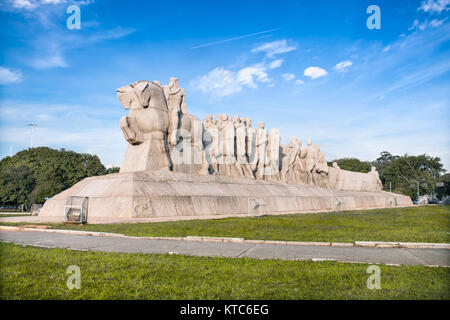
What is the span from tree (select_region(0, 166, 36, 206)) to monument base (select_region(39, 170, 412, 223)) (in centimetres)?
2534

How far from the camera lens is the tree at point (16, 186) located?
36.0 meters

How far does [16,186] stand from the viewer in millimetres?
36062

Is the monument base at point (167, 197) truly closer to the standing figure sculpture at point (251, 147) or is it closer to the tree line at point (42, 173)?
the standing figure sculpture at point (251, 147)

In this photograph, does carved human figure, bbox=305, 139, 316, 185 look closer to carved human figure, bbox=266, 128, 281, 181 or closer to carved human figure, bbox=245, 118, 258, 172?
carved human figure, bbox=266, 128, 281, 181

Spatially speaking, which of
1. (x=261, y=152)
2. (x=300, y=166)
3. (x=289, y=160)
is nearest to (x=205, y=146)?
(x=261, y=152)

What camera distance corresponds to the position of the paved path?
539 cm

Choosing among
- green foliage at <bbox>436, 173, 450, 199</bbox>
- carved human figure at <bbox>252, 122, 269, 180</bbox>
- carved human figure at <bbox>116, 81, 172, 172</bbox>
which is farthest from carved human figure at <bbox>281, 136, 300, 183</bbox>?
green foliage at <bbox>436, 173, 450, 199</bbox>

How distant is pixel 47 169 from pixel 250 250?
38.0m

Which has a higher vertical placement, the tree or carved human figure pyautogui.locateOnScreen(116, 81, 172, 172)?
carved human figure pyautogui.locateOnScreen(116, 81, 172, 172)

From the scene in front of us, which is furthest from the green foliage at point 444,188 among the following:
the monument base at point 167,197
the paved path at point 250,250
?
the paved path at point 250,250

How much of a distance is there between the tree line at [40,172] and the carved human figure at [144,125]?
22.8m

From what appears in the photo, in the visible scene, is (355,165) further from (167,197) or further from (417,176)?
(167,197)

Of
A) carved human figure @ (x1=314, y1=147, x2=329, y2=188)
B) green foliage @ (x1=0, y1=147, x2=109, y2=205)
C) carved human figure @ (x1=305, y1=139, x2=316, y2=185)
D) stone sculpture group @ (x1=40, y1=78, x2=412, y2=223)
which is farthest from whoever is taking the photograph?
green foliage @ (x1=0, y1=147, x2=109, y2=205)
